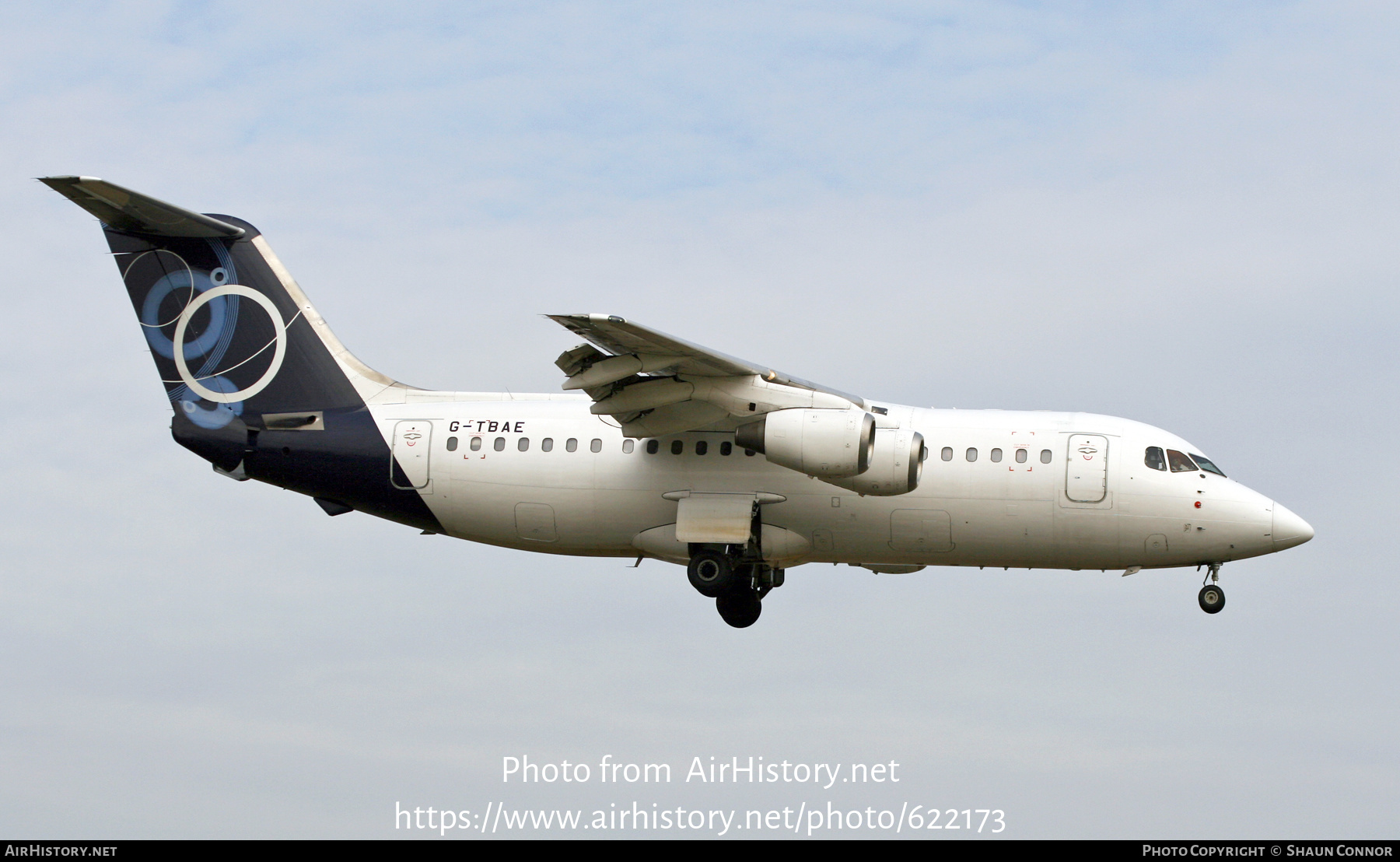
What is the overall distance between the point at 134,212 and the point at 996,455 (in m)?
12.8

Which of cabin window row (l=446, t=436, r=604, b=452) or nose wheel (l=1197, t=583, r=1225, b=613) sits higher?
cabin window row (l=446, t=436, r=604, b=452)

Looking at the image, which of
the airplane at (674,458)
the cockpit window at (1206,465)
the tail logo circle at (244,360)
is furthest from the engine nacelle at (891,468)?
the tail logo circle at (244,360)

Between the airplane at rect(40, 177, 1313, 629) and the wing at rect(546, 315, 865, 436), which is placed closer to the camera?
the wing at rect(546, 315, 865, 436)

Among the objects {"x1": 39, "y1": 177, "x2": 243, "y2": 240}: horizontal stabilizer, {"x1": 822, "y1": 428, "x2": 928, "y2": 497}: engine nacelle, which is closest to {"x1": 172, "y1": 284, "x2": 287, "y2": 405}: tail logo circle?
{"x1": 39, "y1": 177, "x2": 243, "y2": 240}: horizontal stabilizer

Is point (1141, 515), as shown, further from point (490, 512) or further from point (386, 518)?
point (386, 518)

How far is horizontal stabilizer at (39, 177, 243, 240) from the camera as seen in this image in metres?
20.9

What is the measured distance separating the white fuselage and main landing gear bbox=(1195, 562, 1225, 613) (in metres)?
0.33

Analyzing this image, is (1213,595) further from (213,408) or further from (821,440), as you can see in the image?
(213,408)

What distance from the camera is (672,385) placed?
1991 cm

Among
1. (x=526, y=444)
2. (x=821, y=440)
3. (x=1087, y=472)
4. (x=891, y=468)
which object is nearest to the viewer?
(x=821, y=440)

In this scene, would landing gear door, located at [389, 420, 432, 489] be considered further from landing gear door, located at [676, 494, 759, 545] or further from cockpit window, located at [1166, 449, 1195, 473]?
cockpit window, located at [1166, 449, 1195, 473]

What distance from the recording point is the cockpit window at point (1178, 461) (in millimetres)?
20516

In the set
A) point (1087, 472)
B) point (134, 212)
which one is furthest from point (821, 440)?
point (134, 212)

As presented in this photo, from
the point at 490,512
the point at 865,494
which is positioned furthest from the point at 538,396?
the point at 865,494
